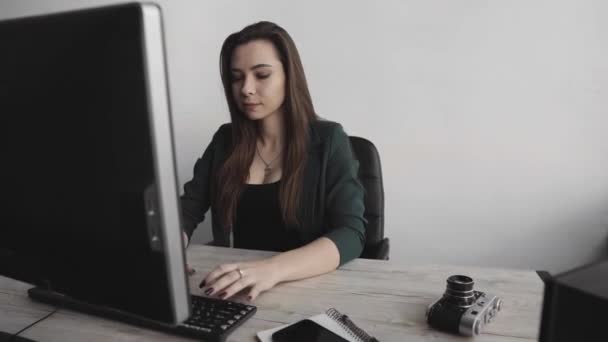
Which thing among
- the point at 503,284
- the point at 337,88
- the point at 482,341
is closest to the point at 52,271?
the point at 482,341

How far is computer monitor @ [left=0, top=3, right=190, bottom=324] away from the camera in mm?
421

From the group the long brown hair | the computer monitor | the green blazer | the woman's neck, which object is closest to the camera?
the computer monitor

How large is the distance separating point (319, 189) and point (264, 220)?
0.22 meters

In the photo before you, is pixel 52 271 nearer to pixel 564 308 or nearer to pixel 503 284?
pixel 564 308

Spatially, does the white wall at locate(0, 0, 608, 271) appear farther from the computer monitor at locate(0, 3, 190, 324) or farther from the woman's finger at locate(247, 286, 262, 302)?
the computer monitor at locate(0, 3, 190, 324)

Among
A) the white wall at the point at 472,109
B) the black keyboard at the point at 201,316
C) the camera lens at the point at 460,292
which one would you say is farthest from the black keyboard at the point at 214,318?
the white wall at the point at 472,109

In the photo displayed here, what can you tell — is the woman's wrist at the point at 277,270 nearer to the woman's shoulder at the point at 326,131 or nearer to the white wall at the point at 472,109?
the woman's shoulder at the point at 326,131

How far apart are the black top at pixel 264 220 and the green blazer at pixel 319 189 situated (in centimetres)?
6

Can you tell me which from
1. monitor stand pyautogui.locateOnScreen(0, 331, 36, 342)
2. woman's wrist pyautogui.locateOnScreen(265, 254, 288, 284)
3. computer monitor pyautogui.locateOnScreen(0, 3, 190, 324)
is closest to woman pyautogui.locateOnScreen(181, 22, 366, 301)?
woman's wrist pyautogui.locateOnScreen(265, 254, 288, 284)

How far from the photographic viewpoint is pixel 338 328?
2.48 ft

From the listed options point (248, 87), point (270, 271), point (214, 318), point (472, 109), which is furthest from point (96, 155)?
point (472, 109)

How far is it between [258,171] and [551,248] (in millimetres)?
1332

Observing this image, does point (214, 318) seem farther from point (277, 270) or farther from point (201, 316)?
point (277, 270)

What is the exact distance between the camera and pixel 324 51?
6.46 feet
